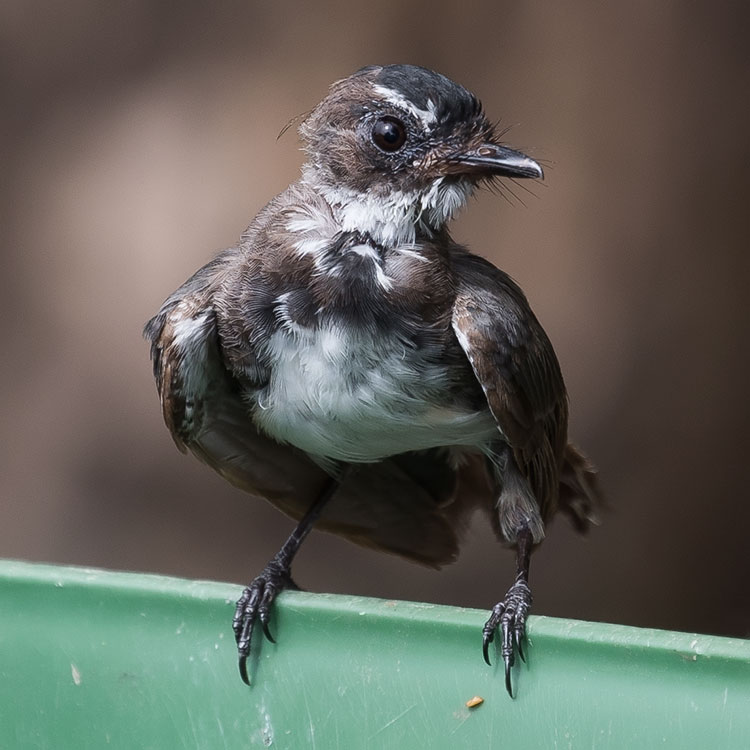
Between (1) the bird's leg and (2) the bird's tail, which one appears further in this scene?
(2) the bird's tail

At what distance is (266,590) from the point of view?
3.66m

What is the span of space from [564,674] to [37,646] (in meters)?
1.23

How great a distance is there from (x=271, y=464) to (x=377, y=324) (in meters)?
0.89

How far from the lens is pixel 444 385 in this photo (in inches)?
144

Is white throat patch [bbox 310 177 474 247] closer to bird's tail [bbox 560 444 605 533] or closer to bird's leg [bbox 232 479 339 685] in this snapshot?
bird's leg [bbox 232 479 339 685]

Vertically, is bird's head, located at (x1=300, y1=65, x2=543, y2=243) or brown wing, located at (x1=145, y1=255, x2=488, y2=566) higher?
bird's head, located at (x1=300, y1=65, x2=543, y2=243)

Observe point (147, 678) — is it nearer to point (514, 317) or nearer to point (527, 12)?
point (514, 317)

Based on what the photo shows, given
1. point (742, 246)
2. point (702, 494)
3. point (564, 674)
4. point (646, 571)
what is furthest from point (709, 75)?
point (564, 674)

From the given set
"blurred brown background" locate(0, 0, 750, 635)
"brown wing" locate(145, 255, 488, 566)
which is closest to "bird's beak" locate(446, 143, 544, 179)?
"brown wing" locate(145, 255, 488, 566)

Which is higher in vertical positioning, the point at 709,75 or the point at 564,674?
the point at 709,75

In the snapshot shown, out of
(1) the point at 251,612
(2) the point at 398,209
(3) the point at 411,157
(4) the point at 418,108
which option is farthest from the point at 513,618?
(4) the point at 418,108

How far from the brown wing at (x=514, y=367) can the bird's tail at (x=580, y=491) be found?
384mm

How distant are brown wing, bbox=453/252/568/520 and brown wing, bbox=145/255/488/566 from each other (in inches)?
21.2

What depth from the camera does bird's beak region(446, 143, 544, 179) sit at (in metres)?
3.55
